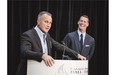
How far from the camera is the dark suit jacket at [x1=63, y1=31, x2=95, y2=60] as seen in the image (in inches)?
161

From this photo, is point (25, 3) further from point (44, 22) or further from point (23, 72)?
point (23, 72)

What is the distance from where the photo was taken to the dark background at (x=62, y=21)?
4.05 meters

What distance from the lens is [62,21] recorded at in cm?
407

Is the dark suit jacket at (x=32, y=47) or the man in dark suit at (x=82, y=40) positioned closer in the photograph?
the dark suit jacket at (x=32, y=47)

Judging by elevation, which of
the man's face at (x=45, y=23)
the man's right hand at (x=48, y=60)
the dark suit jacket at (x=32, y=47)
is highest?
the man's face at (x=45, y=23)

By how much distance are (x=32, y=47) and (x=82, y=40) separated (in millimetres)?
552

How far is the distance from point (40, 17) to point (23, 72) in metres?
0.60

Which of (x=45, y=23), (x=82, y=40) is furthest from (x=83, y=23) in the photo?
(x=45, y=23)

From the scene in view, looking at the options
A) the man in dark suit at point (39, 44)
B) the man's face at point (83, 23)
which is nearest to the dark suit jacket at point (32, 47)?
the man in dark suit at point (39, 44)

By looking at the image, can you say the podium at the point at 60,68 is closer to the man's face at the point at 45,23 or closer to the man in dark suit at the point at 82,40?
the man in dark suit at the point at 82,40

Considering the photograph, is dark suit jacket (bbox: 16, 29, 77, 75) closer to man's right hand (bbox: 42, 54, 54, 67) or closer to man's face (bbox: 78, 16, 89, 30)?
man's right hand (bbox: 42, 54, 54, 67)

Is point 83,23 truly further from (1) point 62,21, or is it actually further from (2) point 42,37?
(2) point 42,37

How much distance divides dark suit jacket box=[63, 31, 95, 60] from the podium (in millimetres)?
87
